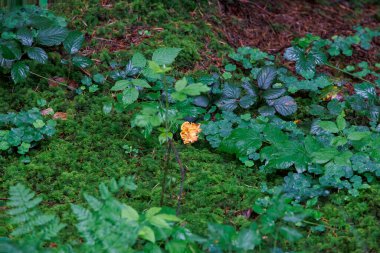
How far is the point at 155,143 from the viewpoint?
3148 mm

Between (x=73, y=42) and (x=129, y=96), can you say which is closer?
(x=129, y=96)

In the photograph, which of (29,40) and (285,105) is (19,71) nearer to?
(29,40)

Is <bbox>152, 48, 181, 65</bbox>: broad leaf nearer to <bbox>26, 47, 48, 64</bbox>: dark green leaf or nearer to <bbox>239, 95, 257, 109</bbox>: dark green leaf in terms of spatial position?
<bbox>239, 95, 257, 109</bbox>: dark green leaf

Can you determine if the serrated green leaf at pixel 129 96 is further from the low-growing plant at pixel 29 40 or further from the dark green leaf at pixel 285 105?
the dark green leaf at pixel 285 105

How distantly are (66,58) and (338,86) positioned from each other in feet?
6.27

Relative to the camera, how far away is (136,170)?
293 cm

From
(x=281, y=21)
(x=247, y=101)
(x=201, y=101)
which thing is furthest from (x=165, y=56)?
(x=281, y=21)

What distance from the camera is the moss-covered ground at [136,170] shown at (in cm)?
260

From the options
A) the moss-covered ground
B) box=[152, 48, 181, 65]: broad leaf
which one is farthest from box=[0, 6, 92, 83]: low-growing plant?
box=[152, 48, 181, 65]: broad leaf

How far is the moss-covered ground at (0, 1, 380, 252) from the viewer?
260 cm

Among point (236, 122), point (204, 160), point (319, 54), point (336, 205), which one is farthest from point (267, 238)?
point (319, 54)

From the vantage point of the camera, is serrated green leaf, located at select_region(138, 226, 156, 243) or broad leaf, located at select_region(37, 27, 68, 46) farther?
broad leaf, located at select_region(37, 27, 68, 46)

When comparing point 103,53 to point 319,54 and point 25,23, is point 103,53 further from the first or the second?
point 319,54

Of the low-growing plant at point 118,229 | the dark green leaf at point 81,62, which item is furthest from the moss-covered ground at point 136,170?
the low-growing plant at point 118,229
